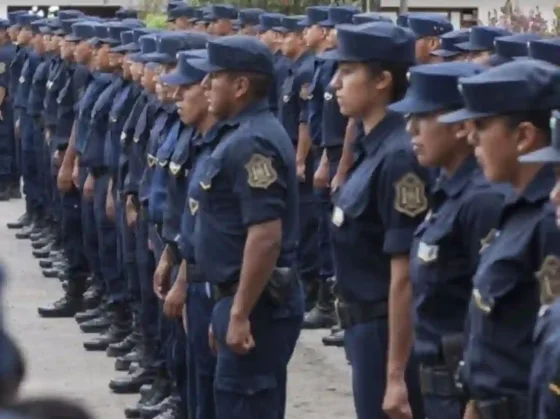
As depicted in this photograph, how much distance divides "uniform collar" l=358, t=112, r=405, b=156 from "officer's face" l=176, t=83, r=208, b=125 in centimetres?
161

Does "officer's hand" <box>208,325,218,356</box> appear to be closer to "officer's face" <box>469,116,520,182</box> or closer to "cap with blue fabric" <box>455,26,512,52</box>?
"officer's face" <box>469,116,520,182</box>

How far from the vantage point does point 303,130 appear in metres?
11.5

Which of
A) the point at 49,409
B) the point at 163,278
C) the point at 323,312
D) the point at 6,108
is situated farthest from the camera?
the point at 6,108

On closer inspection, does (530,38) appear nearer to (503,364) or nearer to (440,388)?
(440,388)

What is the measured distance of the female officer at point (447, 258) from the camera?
4.76m

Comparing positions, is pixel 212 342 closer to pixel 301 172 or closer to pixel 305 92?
pixel 301 172

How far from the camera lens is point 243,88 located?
249 inches

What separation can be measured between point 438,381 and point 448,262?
13.5 inches

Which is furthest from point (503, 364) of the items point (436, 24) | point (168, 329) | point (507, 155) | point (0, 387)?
point (436, 24)

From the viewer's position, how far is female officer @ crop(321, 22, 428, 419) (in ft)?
17.4

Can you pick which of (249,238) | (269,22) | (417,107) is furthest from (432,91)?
(269,22)

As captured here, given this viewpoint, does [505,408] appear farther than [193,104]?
No

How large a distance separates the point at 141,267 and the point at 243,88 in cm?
290

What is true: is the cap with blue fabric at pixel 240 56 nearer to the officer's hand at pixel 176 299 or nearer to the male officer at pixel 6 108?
the officer's hand at pixel 176 299
